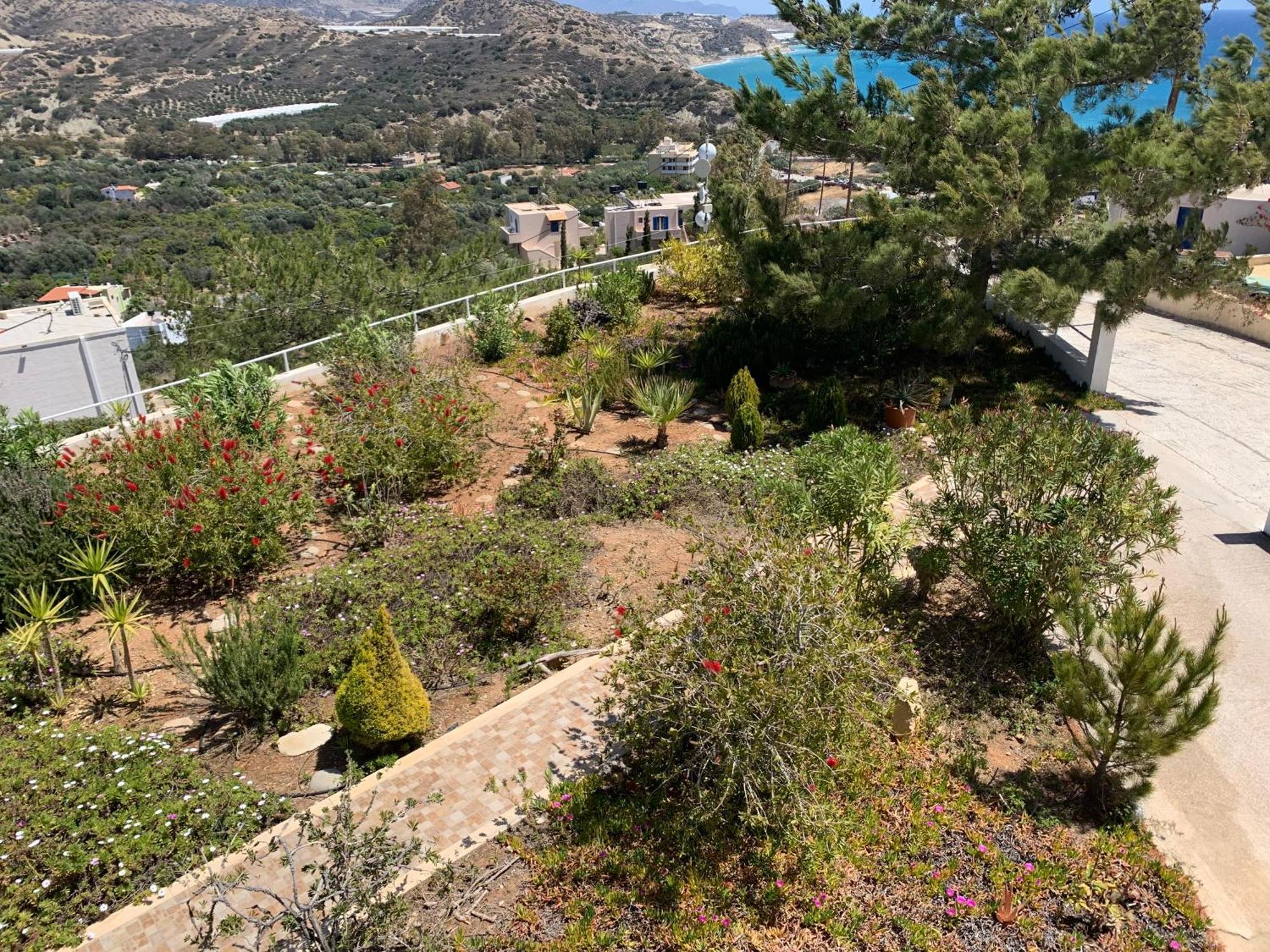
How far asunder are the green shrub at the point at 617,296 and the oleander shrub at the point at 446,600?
7.41 metres

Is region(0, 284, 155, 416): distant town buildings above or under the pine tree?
under

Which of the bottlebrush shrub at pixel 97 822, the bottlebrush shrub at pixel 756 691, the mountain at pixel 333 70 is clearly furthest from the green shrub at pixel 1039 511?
the mountain at pixel 333 70

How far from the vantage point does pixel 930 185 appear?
1062cm

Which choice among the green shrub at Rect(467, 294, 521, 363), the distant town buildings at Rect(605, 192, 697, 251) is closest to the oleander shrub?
the green shrub at Rect(467, 294, 521, 363)

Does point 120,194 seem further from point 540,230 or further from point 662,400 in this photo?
point 662,400

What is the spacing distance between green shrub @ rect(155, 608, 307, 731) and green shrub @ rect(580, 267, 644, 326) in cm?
932

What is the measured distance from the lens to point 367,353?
37.9ft

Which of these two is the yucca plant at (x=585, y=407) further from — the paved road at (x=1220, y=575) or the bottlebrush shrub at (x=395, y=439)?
the paved road at (x=1220, y=575)

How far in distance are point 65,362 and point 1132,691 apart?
1719 cm

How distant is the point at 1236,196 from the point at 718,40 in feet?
434

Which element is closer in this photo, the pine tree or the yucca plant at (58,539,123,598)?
the pine tree

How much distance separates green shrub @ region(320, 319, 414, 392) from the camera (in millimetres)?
10688

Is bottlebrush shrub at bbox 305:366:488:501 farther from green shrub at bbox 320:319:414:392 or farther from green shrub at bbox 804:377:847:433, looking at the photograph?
green shrub at bbox 804:377:847:433

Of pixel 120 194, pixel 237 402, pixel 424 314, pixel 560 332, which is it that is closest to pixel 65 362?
pixel 424 314
